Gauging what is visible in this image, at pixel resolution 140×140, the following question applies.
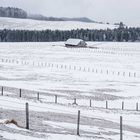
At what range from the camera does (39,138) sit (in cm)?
1759

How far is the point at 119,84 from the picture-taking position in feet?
192

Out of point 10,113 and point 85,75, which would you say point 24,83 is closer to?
point 85,75

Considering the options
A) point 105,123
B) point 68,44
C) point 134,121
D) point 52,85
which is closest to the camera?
point 105,123

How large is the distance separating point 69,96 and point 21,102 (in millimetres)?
11458

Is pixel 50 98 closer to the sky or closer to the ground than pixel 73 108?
closer to the ground

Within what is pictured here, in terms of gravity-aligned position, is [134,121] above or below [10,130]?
below

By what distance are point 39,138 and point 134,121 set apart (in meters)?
15.1

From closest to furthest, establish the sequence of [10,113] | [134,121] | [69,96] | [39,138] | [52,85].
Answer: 1. [39,138]
2. [10,113]
3. [134,121]
4. [69,96]
5. [52,85]

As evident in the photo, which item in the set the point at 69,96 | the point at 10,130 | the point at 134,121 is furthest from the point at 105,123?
the point at 69,96

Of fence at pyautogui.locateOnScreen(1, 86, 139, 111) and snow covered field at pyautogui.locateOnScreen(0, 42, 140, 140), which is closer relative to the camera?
snow covered field at pyautogui.locateOnScreen(0, 42, 140, 140)

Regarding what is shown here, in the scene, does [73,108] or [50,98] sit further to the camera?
[50,98]

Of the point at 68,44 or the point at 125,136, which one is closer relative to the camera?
the point at 125,136

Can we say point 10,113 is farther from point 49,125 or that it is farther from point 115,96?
point 115,96

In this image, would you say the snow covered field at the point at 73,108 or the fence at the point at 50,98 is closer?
the snow covered field at the point at 73,108
